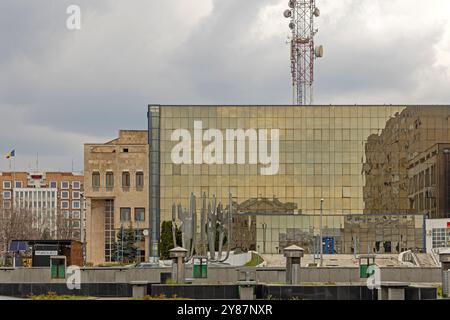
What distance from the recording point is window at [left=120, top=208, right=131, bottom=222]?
12250 centimetres

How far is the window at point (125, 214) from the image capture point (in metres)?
122

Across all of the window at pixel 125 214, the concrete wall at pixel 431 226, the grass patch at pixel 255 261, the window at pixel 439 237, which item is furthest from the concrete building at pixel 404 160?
the window at pixel 125 214

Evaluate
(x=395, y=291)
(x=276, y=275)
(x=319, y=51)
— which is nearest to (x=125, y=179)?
(x=319, y=51)

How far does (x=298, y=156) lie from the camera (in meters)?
121

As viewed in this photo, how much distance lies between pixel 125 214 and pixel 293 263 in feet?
271

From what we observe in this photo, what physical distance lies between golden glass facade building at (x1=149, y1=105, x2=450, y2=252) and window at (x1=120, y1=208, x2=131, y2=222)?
11.1 feet

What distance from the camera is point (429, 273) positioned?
48.6 meters

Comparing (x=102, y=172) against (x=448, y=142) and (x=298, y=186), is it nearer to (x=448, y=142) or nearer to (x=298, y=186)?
(x=298, y=186)

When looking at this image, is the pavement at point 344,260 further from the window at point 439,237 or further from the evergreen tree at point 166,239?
the evergreen tree at point 166,239

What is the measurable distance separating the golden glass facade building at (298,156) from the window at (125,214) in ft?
11.1

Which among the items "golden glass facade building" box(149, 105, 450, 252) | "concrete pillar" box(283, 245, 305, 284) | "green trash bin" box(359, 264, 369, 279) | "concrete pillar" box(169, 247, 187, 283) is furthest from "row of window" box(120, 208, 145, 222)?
"concrete pillar" box(283, 245, 305, 284)

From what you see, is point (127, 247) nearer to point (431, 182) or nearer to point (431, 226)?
point (431, 226)

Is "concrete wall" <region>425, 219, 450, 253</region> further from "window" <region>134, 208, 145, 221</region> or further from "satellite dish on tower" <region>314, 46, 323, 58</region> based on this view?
"window" <region>134, 208, 145, 221</region>
